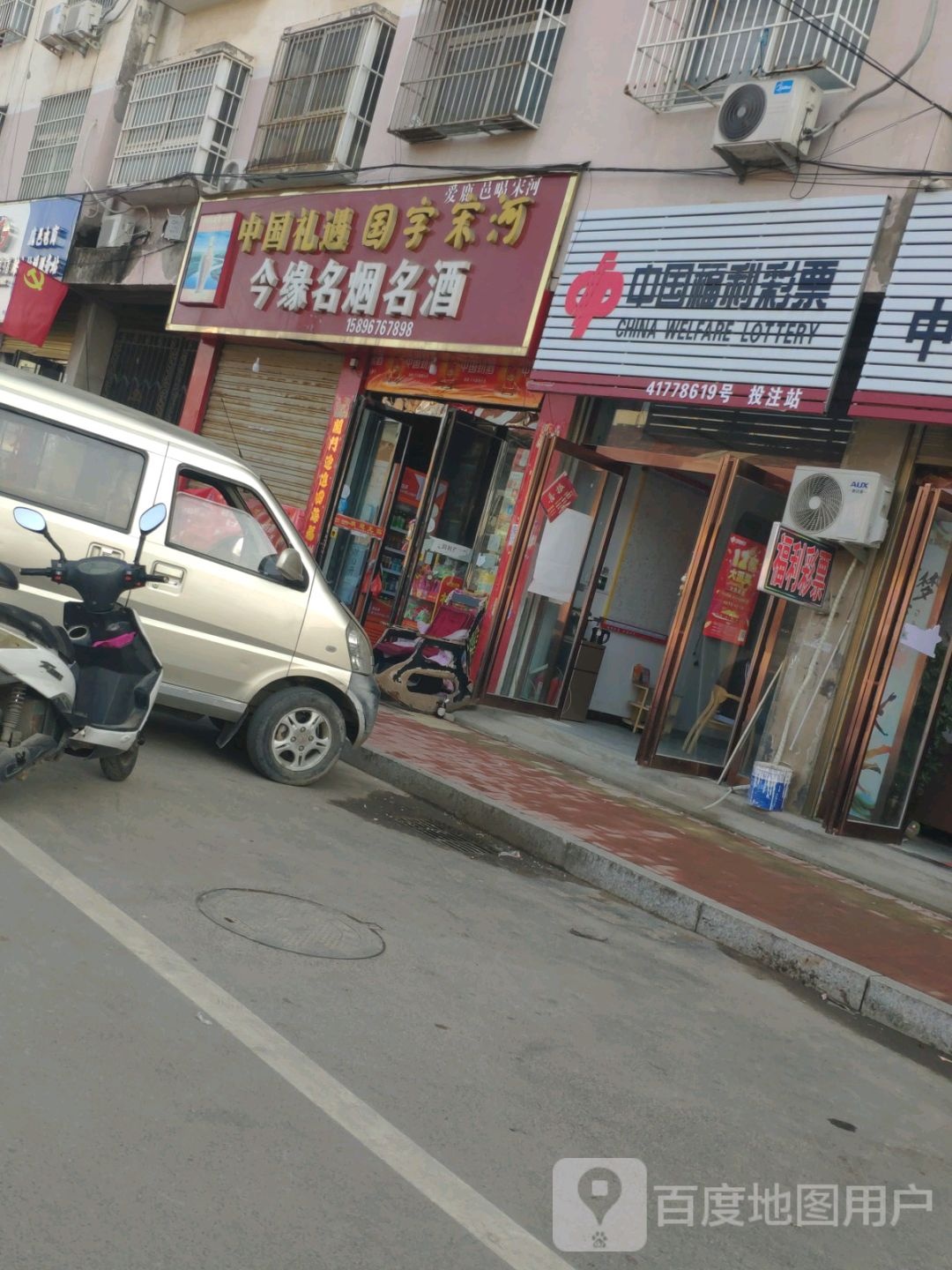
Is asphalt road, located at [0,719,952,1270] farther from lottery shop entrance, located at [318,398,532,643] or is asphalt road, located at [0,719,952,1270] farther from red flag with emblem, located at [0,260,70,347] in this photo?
red flag with emblem, located at [0,260,70,347]

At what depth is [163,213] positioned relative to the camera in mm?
19188

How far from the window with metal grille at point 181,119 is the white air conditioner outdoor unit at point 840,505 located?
11.1m

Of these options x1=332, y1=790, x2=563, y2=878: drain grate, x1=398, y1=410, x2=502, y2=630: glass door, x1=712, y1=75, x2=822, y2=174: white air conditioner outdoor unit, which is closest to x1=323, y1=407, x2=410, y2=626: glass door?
x1=398, y1=410, x2=502, y2=630: glass door

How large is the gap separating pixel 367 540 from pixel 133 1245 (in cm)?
1323

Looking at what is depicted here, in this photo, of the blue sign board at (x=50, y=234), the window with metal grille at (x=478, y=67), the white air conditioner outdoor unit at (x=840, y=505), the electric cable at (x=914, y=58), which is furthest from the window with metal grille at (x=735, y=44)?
the blue sign board at (x=50, y=234)

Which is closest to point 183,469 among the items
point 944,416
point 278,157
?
point 944,416

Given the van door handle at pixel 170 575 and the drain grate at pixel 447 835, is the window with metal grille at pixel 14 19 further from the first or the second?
the drain grate at pixel 447 835

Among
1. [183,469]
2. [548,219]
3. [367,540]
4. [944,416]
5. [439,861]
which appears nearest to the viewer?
[439,861]

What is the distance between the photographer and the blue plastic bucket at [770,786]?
10.3 meters

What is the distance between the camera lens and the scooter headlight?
7.89 m

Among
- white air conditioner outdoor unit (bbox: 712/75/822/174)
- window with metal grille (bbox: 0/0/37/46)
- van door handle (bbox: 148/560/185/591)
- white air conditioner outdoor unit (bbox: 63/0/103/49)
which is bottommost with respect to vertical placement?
van door handle (bbox: 148/560/185/591)

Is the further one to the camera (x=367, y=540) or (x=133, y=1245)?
(x=367, y=540)

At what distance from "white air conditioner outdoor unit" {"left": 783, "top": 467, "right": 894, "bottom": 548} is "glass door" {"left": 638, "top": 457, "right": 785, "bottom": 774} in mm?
764

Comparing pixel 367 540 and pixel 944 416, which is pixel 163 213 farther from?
pixel 944 416
